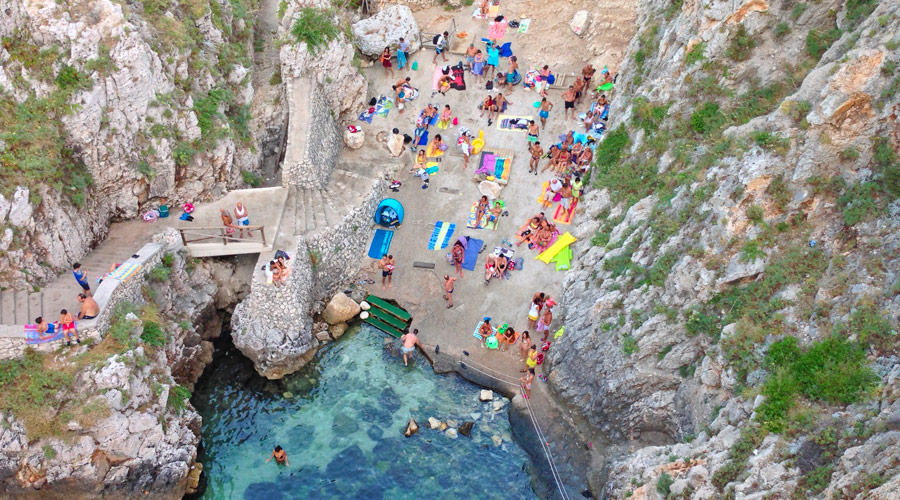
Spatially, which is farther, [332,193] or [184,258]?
[332,193]

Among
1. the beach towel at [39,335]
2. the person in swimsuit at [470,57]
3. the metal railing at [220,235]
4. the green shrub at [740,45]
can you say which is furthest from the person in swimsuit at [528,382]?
the person in swimsuit at [470,57]

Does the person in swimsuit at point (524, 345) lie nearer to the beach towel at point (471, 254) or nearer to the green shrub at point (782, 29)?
the beach towel at point (471, 254)

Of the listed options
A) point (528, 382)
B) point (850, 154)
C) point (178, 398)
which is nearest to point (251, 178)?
point (178, 398)

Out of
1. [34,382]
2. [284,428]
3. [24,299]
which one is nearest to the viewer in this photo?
[34,382]

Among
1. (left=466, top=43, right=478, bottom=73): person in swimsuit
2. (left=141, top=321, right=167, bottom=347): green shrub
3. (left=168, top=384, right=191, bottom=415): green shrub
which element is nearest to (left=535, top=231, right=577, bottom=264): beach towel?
(left=466, top=43, right=478, bottom=73): person in swimsuit

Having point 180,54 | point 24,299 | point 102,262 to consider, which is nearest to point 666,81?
A: point 180,54

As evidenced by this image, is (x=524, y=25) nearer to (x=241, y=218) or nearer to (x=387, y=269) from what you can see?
(x=387, y=269)

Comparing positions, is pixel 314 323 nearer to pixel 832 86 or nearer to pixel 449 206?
pixel 449 206
